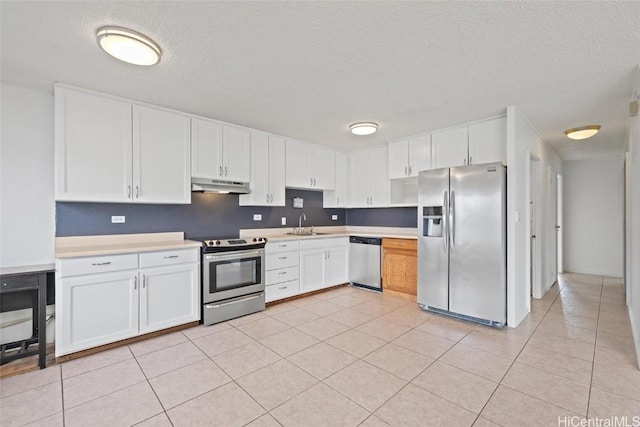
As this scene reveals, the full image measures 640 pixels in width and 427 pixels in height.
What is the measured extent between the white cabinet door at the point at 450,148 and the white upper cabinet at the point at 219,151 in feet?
8.54

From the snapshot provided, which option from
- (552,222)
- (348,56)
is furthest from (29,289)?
(552,222)

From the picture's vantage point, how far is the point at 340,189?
540cm

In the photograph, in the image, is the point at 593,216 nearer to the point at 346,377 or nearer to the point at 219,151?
the point at 346,377

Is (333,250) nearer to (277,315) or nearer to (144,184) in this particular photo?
(277,315)

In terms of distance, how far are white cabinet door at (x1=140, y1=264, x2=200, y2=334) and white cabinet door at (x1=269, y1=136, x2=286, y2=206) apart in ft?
5.21

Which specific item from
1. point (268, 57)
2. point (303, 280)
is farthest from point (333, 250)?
point (268, 57)

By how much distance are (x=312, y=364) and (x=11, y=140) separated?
3.39 m

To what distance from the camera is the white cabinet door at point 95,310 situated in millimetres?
2473

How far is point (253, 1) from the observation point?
1.64 metres

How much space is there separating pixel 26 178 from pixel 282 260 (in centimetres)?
280

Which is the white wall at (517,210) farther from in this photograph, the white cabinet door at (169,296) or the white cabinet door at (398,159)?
the white cabinet door at (169,296)

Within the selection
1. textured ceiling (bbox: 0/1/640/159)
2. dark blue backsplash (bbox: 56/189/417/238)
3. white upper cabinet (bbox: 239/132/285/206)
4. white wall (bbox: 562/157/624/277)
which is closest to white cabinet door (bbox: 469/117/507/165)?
textured ceiling (bbox: 0/1/640/159)

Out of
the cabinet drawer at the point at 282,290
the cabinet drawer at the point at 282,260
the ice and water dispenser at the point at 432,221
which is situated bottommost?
the cabinet drawer at the point at 282,290

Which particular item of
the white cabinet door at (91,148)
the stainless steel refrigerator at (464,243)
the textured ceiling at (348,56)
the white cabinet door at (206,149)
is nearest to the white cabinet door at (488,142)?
the textured ceiling at (348,56)
